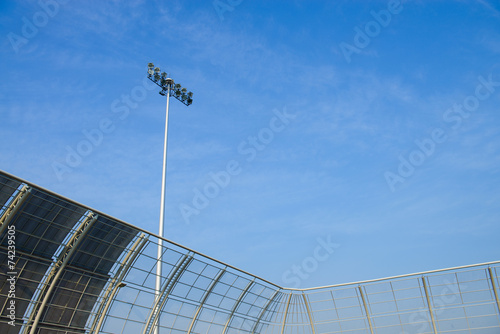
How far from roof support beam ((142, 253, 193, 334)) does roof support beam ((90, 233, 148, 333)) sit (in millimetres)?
2749

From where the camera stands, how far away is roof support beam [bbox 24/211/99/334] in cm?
2200

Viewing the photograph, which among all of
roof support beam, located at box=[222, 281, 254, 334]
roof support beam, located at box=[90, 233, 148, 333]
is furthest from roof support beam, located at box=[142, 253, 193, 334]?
roof support beam, located at box=[222, 281, 254, 334]

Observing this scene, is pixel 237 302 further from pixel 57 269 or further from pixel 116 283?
pixel 57 269

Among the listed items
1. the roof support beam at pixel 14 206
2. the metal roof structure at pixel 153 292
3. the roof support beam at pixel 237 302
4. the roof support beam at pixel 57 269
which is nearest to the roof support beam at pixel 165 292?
the metal roof structure at pixel 153 292

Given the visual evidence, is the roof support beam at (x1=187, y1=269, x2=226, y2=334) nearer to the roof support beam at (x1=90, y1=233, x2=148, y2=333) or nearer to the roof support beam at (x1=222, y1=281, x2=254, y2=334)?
the roof support beam at (x1=222, y1=281, x2=254, y2=334)

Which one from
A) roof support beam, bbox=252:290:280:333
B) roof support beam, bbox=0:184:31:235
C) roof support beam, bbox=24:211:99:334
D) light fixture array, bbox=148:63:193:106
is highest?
light fixture array, bbox=148:63:193:106

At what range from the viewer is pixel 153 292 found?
26469 mm

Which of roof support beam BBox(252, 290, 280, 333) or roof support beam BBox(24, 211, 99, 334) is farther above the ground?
roof support beam BBox(24, 211, 99, 334)

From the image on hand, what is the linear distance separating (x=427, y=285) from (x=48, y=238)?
74.7 ft

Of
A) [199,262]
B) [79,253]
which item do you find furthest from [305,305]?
[79,253]

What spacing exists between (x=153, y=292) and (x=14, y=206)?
977 cm

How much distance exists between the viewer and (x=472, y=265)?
28.2 metres

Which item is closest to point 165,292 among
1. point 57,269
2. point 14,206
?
point 57,269

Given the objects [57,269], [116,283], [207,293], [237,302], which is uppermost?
[57,269]
